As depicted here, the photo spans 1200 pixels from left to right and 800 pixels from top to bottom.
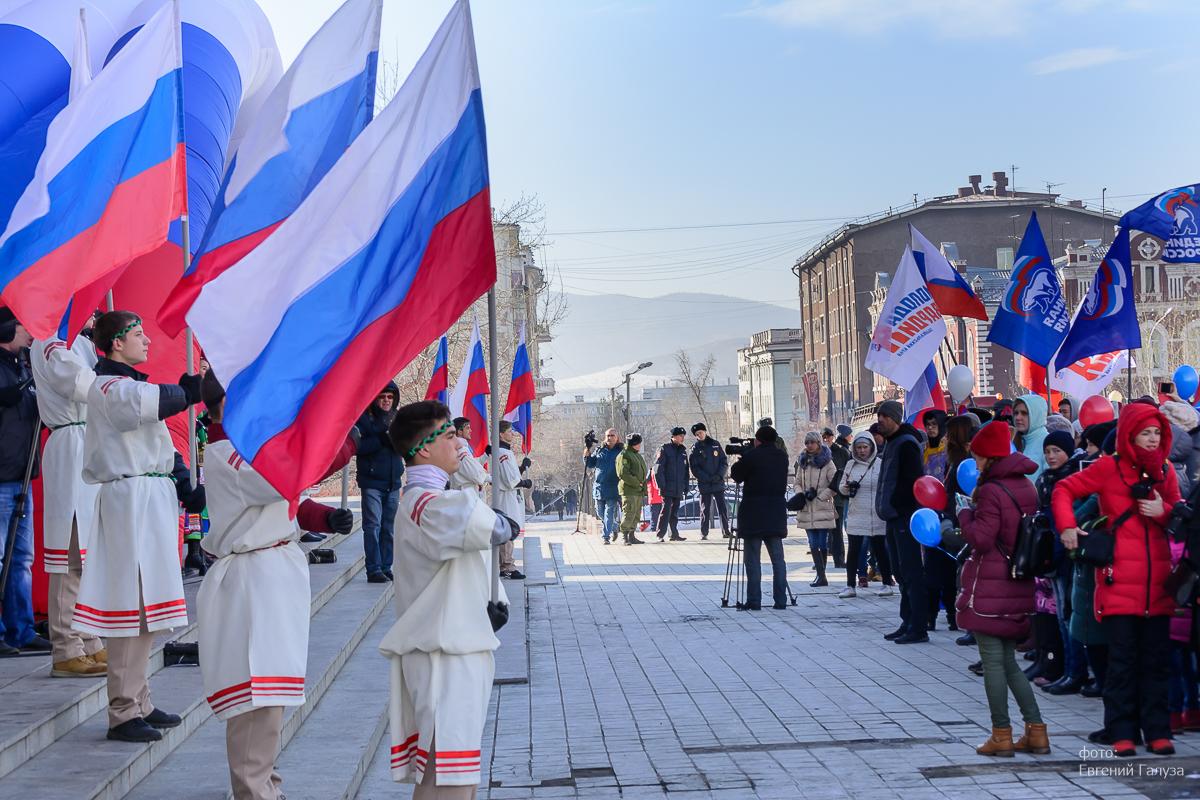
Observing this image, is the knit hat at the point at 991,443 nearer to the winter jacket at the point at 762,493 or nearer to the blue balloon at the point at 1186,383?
the blue balloon at the point at 1186,383

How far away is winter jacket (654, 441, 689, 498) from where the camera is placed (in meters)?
22.3

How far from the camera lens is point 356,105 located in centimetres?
575

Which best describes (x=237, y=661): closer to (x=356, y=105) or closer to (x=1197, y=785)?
(x=356, y=105)

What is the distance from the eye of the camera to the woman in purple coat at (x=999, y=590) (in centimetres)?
614

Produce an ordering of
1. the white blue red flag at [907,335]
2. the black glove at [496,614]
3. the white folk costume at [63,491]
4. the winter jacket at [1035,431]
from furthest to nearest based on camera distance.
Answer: the white blue red flag at [907,335], the winter jacket at [1035,431], the white folk costume at [63,491], the black glove at [496,614]

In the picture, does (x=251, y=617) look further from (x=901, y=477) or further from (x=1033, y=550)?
(x=901, y=477)

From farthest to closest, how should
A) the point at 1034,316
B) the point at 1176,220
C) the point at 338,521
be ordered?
the point at 1034,316, the point at 1176,220, the point at 338,521

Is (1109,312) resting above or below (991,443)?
above

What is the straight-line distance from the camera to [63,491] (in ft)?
20.1

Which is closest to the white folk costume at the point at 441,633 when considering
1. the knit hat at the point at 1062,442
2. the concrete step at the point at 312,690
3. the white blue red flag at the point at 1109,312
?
the concrete step at the point at 312,690

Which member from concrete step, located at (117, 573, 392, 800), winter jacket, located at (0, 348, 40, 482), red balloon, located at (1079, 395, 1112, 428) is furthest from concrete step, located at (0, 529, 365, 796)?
red balloon, located at (1079, 395, 1112, 428)

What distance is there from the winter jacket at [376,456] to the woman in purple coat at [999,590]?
6.66 m

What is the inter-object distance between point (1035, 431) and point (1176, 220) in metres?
3.18

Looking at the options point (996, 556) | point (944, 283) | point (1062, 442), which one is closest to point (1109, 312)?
point (944, 283)
